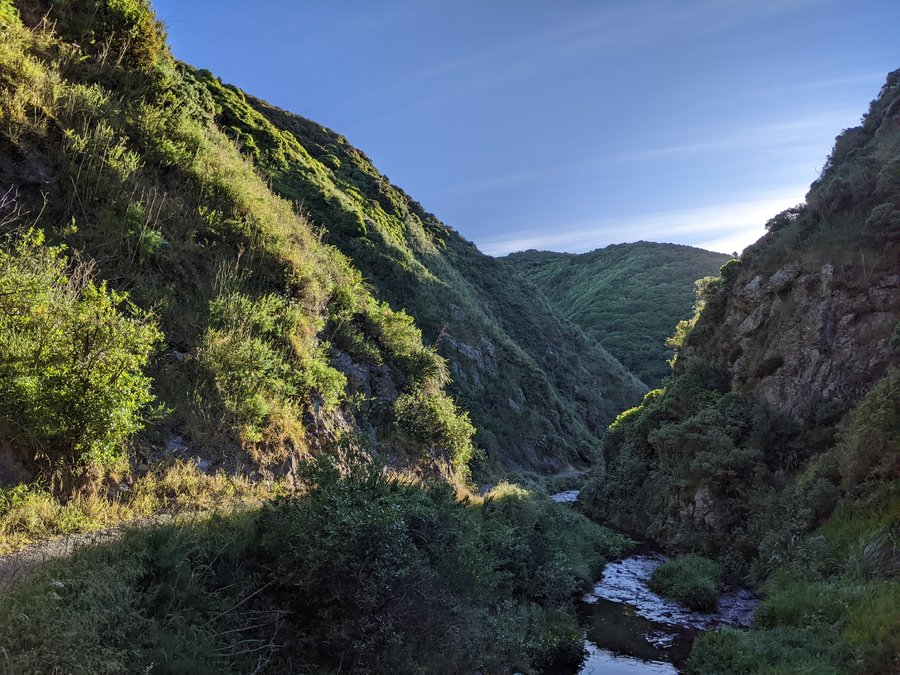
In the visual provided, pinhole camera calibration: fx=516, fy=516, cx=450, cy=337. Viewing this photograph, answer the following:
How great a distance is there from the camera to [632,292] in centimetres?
9081

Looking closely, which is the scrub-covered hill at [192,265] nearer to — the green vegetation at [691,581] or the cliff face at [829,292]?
the green vegetation at [691,581]

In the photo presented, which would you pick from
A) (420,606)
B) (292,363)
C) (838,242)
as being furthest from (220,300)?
(838,242)

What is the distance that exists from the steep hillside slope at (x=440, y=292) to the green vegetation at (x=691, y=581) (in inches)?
567

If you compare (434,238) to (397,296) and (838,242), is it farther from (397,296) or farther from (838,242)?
(838,242)

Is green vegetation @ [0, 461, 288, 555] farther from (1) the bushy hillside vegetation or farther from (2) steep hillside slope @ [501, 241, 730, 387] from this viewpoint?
(2) steep hillside slope @ [501, 241, 730, 387]

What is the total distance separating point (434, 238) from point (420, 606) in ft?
151

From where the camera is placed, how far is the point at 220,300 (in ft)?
34.7

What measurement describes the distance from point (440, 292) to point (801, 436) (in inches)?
938

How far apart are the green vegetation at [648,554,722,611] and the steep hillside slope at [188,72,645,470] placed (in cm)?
1441

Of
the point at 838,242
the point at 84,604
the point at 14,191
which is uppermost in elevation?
the point at 838,242

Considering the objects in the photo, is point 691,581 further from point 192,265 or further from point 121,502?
point 192,265

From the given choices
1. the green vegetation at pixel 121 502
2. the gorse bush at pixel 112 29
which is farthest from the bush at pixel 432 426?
the gorse bush at pixel 112 29

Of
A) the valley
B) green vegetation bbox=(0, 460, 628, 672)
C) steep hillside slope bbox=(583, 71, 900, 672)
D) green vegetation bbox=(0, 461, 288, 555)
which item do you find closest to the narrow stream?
the valley

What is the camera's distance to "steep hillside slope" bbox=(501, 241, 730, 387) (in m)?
74.1
